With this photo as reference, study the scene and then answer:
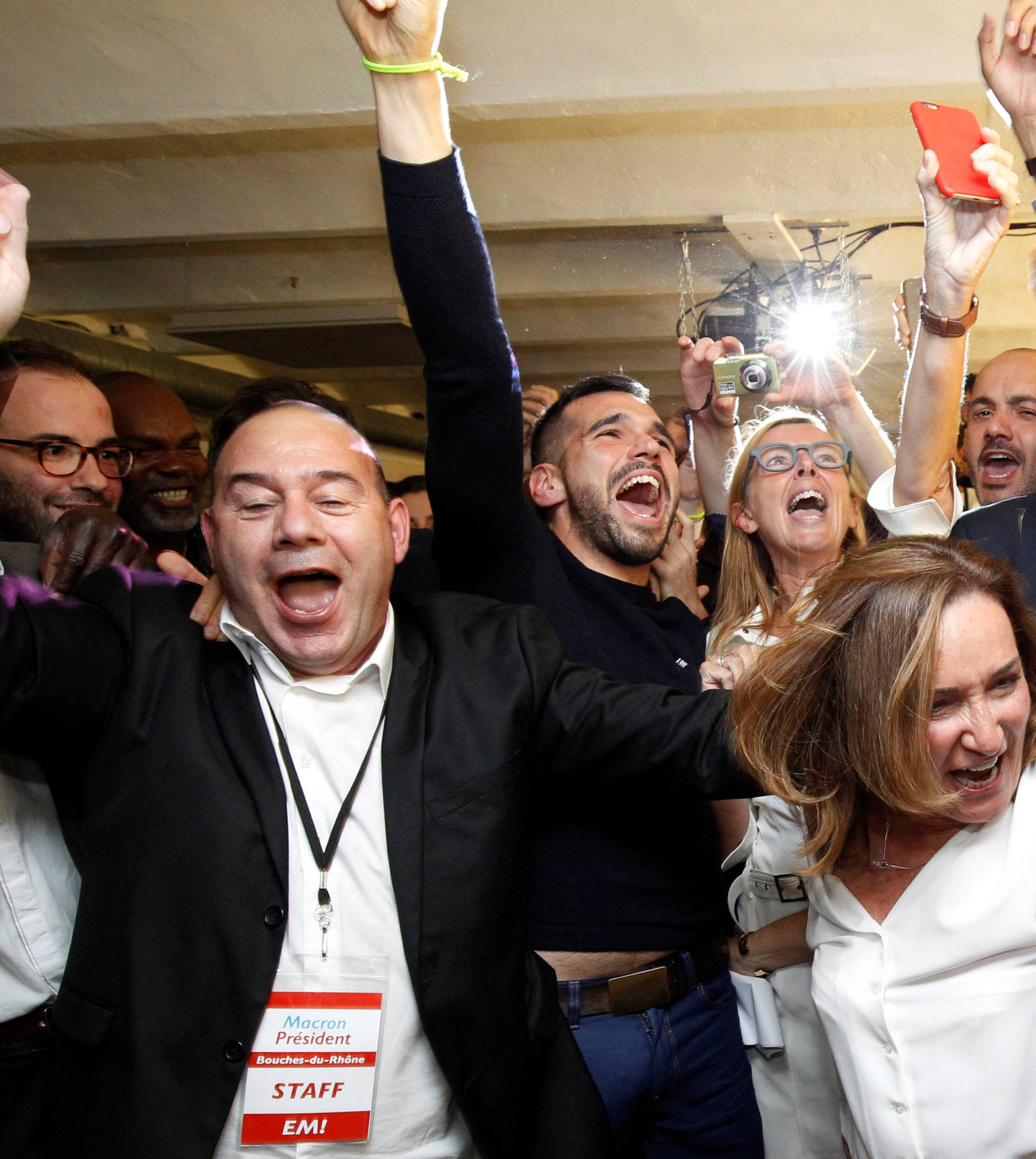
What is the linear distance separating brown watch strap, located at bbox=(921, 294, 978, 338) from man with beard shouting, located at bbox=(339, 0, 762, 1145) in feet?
2.49

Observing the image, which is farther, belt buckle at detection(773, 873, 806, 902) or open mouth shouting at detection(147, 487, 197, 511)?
open mouth shouting at detection(147, 487, 197, 511)

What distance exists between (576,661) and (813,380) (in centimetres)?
115

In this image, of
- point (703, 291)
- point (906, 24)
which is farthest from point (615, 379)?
point (703, 291)

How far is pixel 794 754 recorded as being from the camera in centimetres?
168

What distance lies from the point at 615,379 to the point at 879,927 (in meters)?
1.42

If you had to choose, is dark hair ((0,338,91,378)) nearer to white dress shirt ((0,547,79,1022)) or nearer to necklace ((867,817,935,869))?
white dress shirt ((0,547,79,1022))

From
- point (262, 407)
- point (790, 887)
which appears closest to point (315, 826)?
point (262, 407)

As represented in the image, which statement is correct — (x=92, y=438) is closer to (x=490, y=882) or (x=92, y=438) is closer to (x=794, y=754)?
(x=490, y=882)

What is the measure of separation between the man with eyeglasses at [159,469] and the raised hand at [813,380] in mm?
1490

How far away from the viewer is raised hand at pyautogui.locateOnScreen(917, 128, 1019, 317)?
6.17 ft

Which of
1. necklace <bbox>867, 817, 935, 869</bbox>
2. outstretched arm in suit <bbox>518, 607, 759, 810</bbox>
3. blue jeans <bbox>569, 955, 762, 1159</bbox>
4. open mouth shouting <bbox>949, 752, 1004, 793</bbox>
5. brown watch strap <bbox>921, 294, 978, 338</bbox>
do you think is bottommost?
blue jeans <bbox>569, 955, 762, 1159</bbox>

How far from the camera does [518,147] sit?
5.08 m

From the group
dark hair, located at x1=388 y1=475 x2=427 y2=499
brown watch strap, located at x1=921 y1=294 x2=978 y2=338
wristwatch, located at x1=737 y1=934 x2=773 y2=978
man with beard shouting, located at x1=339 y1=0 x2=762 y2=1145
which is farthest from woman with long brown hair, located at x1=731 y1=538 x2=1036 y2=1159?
dark hair, located at x1=388 y1=475 x2=427 y2=499

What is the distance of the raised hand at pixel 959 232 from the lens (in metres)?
1.88
